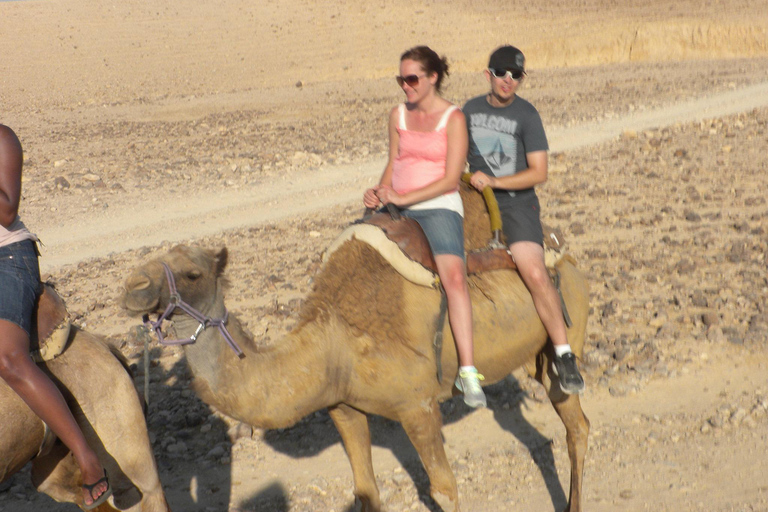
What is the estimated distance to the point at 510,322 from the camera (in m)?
5.00

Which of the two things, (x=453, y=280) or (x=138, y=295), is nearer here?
(x=138, y=295)

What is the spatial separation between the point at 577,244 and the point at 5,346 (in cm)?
823

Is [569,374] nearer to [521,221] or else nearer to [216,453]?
[521,221]

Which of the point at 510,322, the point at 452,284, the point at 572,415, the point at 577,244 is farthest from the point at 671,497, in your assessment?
the point at 577,244

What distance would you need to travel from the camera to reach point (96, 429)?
Result: 428 cm

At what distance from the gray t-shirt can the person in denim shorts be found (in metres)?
2.72

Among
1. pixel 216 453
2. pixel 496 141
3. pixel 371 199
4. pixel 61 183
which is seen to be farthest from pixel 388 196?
pixel 61 183

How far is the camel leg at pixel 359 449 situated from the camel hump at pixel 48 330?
169 cm

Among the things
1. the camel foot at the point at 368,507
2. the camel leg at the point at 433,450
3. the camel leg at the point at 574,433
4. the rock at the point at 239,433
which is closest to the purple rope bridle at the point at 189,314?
the camel leg at the point at 433,450

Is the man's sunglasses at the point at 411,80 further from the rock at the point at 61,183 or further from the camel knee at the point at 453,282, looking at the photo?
the rock at the point at 61,183

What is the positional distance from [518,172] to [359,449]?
2060 mm

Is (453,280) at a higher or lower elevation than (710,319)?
higher

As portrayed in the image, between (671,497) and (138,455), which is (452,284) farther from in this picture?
(671,497)

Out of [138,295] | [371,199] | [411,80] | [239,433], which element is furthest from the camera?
[239,433]
